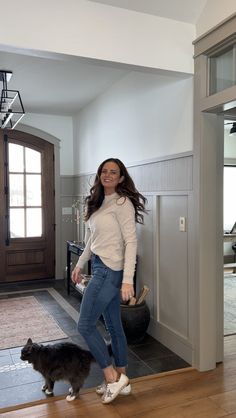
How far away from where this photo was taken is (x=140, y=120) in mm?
3605

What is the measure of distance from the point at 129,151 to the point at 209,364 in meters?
2.19

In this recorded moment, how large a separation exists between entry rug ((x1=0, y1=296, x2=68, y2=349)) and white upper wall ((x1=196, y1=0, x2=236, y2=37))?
2.93 meters

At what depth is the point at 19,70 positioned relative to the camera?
12.2ft

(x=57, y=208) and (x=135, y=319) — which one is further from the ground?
(x=57, y=208)

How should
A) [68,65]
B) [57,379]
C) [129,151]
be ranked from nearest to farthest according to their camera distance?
[57,379] < [68,65] < [129,151]

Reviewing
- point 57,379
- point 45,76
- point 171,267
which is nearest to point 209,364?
point 171,267

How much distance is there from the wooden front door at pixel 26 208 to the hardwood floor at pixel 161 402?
3.47 meters

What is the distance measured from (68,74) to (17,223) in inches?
103

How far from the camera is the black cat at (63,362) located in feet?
7.51

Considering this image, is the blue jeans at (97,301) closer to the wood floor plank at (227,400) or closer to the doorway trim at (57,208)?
the wood floor plank at (227,400)

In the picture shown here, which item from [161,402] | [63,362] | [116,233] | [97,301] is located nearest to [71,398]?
[63,362]

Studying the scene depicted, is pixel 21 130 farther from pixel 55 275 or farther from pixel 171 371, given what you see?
pixel 171 371

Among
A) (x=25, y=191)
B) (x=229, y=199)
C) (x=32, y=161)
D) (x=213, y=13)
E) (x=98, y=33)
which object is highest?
(x=213, y=13)

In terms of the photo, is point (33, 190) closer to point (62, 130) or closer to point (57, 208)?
point (57, 208)
